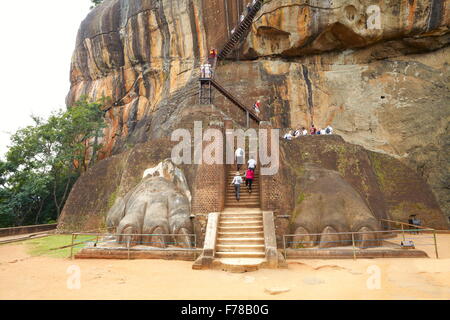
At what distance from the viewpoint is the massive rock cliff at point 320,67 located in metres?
18.9

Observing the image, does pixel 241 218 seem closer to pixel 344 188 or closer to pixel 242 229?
pixel 242 229

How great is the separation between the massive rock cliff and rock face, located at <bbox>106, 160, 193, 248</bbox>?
19.7 feet

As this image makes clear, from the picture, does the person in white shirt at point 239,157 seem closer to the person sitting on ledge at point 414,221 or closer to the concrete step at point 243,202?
the concrete step at point 243,202

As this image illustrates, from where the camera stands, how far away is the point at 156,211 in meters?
9.15

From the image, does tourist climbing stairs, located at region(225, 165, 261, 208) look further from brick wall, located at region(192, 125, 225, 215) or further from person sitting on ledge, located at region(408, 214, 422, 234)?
person sitting on ledge, located at region(408, 214, 422, 234)

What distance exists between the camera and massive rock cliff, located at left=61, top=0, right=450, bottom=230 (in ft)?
62.1

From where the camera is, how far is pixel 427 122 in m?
18.9

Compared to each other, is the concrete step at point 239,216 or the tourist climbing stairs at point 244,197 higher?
the tourist climbing stairs at point 244,197

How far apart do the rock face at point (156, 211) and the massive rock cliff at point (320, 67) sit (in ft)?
19.7

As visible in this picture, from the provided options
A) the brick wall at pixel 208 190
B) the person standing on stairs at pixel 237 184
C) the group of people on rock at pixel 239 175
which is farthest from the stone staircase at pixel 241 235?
the group of people on rock at pixel 239 175

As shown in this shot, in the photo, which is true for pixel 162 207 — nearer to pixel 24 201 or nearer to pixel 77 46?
pixel 24 201

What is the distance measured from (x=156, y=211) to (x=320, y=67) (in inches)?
685

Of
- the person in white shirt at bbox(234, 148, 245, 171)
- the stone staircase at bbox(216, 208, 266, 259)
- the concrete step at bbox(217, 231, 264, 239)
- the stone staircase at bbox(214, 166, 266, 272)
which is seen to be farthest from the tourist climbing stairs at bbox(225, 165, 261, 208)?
the concrete step at bbox(217, 231, 264, 239)

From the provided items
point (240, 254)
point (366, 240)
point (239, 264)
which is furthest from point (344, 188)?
point (239, 264)
